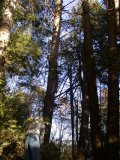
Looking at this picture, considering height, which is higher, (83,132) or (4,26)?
(4,26)

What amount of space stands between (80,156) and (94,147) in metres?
4.55

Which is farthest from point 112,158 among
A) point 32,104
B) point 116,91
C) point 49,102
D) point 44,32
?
point 32,104

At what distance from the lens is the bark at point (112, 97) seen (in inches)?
402

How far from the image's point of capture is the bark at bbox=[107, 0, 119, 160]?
1021cm

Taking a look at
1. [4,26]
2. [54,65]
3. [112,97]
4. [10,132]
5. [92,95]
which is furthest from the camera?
[54,65]

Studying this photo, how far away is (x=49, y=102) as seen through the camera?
1556 cm

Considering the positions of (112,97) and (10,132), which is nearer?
(10,132)

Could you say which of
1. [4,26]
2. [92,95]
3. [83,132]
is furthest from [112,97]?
[83,132]

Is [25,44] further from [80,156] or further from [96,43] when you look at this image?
[96,43]

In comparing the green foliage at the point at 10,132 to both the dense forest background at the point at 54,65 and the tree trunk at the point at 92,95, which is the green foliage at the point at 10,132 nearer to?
the dense forest background at the point at 54,65

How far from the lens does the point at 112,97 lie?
436 inches

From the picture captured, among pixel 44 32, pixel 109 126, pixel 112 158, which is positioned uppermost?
pixel 44 32

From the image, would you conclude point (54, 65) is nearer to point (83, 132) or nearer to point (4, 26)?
point (83, 132)

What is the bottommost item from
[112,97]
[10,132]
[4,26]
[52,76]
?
[10,132]
